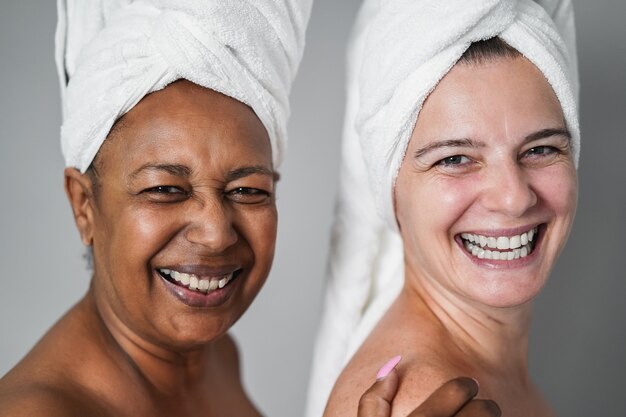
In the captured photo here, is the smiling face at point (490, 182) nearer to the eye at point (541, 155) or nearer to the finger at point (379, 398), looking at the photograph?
the eye at point (541, 155)

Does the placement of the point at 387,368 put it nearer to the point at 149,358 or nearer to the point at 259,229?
the point at 259,229

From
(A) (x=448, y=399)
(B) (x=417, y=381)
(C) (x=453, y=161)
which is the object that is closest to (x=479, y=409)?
(A) (x=448, y=399)

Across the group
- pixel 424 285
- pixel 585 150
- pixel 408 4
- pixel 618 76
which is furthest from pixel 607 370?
pixel 408 4

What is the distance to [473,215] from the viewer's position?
203cm

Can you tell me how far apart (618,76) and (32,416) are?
7.50 feet

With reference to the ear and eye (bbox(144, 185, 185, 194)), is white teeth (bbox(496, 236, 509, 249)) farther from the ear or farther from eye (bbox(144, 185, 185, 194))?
the ear

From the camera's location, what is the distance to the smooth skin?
77.2 inches

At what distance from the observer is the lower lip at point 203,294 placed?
7.09 feet

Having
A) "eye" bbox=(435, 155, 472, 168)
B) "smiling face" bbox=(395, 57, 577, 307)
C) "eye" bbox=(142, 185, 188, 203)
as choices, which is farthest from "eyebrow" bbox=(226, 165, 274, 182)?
"eye" bbox=(435, 155, 472, 168)

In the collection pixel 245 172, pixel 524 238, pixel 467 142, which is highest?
pixel 245 172

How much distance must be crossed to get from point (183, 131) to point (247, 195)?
0.23 meters

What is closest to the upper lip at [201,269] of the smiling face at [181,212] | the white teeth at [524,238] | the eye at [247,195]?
the smiling face at [181,212]

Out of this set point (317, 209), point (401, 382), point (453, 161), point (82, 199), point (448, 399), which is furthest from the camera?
point (317, 209)

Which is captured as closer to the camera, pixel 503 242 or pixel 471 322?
pixel 503 242
